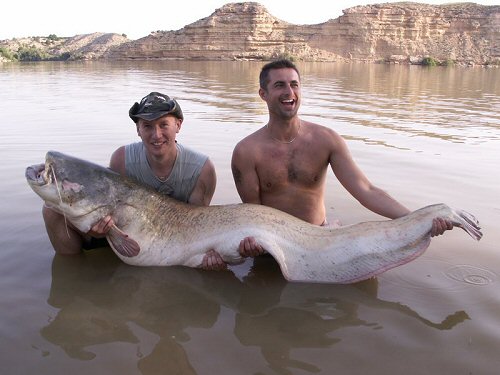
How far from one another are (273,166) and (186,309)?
1.47 meters

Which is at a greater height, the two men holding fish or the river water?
the two men holding fish

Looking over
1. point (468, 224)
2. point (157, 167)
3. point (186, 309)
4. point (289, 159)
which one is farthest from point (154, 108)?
point (468, 224)

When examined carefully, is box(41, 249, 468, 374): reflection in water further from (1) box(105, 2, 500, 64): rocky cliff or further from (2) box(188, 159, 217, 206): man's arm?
(1) box(105, 2, 500, 64): rocky cliff

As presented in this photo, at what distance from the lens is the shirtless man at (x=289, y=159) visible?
388 centimetres

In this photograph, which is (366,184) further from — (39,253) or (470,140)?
(470,140)

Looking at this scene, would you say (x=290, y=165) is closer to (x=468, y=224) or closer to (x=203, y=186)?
(x=203, y=186)

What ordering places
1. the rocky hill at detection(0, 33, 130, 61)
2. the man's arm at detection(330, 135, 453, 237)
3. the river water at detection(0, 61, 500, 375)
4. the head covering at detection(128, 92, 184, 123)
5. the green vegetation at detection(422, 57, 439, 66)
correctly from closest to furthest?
the river water at detection(0, 61, 500, 375) < the head covering at detection(128, 92, 184, 123) < the man's arm at detection(330, 135, 453, 237) < the green vegetation at detection(422, 57, 439, 66) < the rocky hill at detection(0, 33, 130, 61)

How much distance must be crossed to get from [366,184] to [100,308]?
2.22 m

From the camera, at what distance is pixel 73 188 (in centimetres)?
335

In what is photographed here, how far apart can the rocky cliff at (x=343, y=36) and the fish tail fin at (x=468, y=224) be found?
50.6 metres

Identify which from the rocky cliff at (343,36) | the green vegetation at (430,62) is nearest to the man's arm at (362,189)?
the green vegetation at (430,62)

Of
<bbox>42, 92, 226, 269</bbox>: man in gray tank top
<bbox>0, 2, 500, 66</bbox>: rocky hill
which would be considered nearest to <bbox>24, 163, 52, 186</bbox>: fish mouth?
<bbox>42, 92, 226, 269</bbox>: man in gray tank top

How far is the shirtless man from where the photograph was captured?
388cm

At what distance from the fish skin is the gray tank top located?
0.31m
